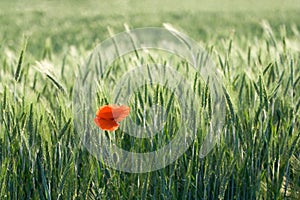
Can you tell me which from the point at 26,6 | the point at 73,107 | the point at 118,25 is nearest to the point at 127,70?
the point at 73,107

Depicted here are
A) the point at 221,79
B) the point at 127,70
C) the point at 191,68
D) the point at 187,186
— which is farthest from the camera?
the point at 127,70

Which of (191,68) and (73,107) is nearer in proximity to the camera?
(73,107)

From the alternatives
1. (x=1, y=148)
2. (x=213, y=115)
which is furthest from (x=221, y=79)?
(x=1, y=148)

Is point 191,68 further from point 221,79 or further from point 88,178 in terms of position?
point 88,178

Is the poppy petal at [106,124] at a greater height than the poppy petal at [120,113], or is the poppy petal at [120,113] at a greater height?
the poppy petal at [120,113]

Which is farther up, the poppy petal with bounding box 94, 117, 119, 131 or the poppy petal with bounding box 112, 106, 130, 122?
the poppy petal with bounding box 112, 106, 130, 122

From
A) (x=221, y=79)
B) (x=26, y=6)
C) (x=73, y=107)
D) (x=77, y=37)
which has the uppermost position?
(x=26, y=6)

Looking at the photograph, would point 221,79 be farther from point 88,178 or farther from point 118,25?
point 118,25

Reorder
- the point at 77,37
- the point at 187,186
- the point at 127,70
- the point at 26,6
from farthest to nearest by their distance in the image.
Result: the point at 26,6, the point at 77,37, the point at 127,70, the point at 187,186

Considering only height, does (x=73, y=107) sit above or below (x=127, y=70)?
below
